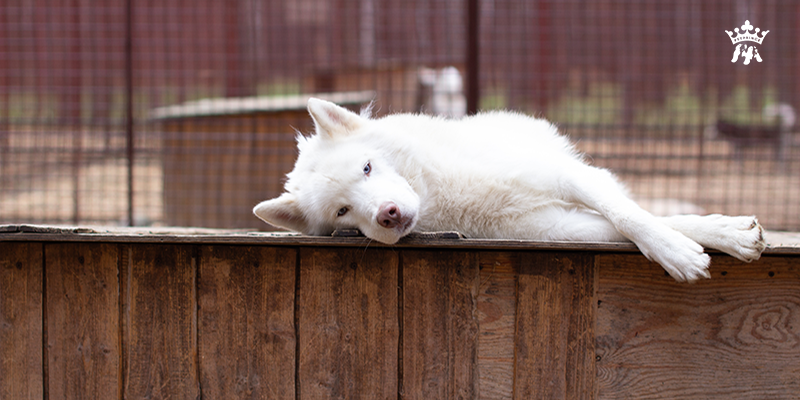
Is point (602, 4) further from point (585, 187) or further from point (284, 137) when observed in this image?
point (585, 187)

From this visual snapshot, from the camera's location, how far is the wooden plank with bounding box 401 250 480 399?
2.04 metres

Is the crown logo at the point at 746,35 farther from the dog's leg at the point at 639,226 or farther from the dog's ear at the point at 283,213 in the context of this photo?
the dog's ear at the point at 283,213

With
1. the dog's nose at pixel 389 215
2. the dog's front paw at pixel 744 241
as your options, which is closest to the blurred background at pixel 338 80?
the dog's nose at pixel 389 215

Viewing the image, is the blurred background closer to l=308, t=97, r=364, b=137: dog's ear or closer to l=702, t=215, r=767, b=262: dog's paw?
l=308, t=97, r=364, b=137: dog's ear

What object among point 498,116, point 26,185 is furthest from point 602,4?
point 26,185

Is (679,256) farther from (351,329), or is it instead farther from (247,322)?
(247,322)

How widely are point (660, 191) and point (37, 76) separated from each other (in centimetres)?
640

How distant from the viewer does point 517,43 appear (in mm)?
5168

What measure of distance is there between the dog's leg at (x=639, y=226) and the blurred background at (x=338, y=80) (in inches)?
110

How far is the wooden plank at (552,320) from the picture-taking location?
6.64 feet

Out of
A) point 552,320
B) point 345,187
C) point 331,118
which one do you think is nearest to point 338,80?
point 331,118

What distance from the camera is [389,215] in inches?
73.4

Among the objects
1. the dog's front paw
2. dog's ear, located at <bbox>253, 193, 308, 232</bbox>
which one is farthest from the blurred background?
the dog's front paw

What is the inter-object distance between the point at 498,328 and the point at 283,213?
96cm
